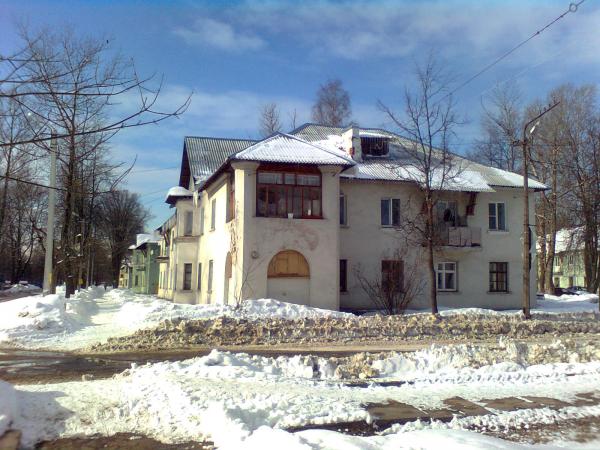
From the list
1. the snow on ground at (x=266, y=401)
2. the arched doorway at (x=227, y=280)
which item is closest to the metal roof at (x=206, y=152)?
the arched doorway at (x=227, y=280)

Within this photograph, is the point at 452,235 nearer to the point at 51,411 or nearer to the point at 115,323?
the point at 115,323

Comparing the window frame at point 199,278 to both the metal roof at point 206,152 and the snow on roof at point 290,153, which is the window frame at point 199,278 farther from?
the snow on roof at point 290,153

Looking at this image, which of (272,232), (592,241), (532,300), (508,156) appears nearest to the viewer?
(272,232)

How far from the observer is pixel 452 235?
2744 cm

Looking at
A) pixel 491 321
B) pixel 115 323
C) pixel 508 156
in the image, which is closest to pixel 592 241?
pixel 508 156

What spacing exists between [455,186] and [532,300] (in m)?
7.80

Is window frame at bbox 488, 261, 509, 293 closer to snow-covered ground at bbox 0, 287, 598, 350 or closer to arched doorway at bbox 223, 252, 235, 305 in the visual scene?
snow-covered ground at bbox 0, 287, 598, 350

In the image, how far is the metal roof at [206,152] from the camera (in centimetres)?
3397

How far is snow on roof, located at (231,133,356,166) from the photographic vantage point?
23031 mm

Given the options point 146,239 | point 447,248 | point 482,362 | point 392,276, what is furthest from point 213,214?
point 146,239

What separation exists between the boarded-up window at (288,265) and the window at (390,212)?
5860 mm

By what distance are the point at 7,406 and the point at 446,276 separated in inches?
988

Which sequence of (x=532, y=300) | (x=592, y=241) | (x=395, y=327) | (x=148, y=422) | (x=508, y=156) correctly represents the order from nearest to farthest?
(x=148, y=422)
(x=395, y=327)
(x=532, y=300)
(x=592, y=241)
(x=508, y=156)

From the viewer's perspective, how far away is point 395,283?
83.3ft
